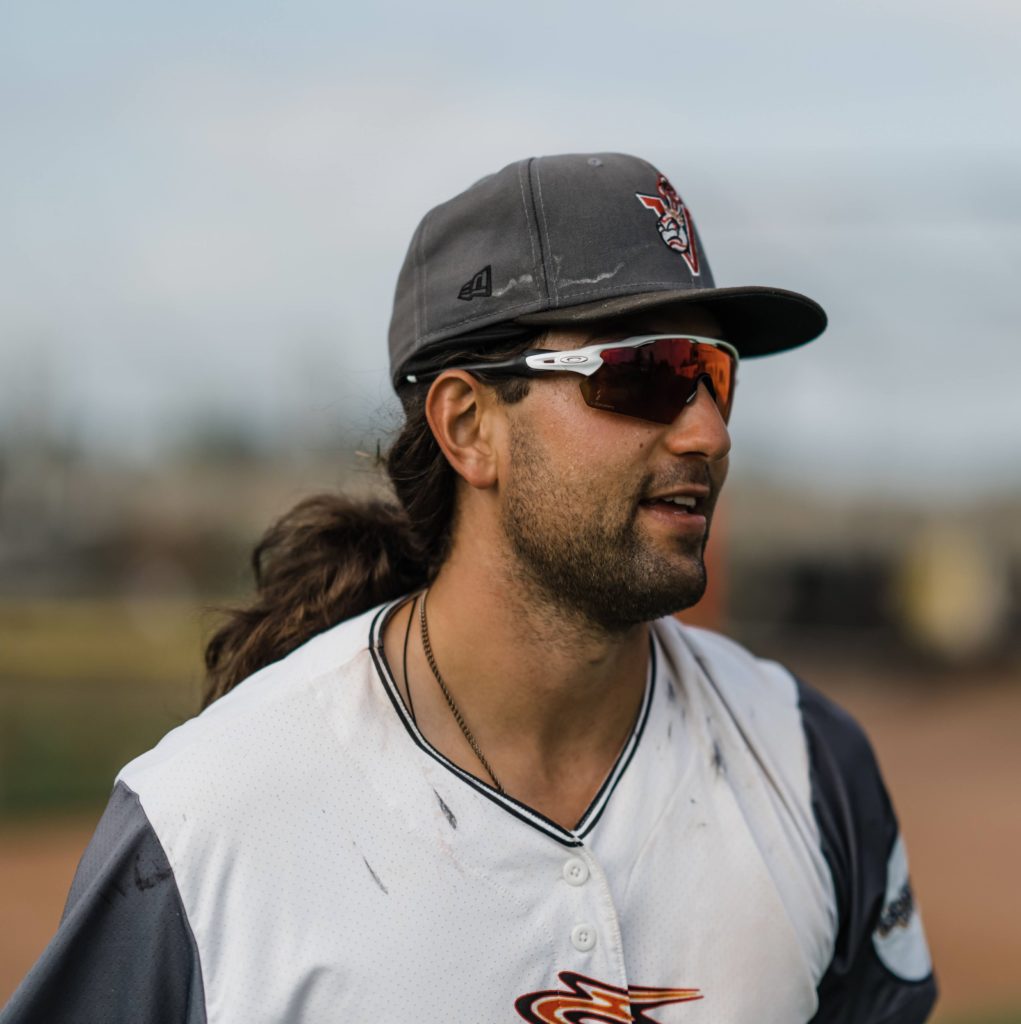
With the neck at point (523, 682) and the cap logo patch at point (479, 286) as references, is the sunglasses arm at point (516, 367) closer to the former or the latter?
the cap logo patch at point (479, 286)

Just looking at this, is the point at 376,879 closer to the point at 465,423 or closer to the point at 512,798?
the point at 512,798

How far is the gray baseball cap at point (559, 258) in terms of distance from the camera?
8.07ft

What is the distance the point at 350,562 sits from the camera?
2869 mm

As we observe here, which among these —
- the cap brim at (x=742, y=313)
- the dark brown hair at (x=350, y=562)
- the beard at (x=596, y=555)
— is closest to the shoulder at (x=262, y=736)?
the dark brown hair at (x=350, y=562)

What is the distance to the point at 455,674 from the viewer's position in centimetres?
252

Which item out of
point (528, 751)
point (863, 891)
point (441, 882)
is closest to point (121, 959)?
point (441, 882)

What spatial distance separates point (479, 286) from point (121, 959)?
1.39 meters

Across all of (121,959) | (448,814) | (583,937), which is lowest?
(583,937)

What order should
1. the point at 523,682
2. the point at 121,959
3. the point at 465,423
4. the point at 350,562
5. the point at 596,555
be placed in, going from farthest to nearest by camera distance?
1. the point at 350,562
2. the point at 465,423
3. the point at 523,682
4. the point at 596,555
5. the point at 121,959

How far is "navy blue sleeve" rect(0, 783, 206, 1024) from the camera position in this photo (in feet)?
6.82

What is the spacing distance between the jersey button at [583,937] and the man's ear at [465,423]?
34.6 inches

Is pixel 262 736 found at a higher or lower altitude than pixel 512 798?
higher

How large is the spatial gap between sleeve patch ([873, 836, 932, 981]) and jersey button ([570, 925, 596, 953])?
0.74m

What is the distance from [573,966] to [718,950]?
1.00 feet
